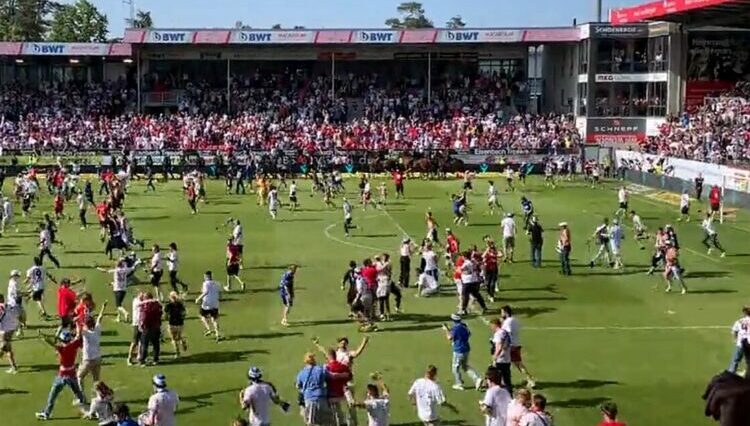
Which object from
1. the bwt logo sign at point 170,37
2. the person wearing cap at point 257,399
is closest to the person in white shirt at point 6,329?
the person wearing cap at point 257,399

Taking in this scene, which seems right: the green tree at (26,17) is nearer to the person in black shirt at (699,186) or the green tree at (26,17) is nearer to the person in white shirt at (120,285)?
the person in black shirt at (699,186)

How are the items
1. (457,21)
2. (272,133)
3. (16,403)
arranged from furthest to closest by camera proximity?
(457,21)
(272,133)
(16,403)

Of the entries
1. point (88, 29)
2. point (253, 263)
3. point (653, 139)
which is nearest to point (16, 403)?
point (253, 263)

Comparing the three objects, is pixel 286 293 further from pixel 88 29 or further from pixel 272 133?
pixel 88 29

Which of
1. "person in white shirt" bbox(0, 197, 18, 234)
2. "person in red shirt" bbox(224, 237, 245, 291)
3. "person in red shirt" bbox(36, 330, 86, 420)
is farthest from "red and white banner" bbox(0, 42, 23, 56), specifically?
"person in red shirt" bbox(36, 330, 86, 420)

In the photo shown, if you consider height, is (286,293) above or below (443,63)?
below

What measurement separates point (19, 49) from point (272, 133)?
22.0 meters

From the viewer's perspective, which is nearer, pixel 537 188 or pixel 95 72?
pixel 537 188

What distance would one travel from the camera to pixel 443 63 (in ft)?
273

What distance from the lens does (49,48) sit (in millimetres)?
79938

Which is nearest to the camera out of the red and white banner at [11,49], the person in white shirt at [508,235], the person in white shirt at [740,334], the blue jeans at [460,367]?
the blue jeans at [460,367]

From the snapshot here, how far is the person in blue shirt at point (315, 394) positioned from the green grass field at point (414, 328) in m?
1.81

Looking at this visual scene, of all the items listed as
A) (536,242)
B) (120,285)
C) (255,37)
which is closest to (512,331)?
(120,285)

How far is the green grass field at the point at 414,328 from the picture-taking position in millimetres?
18109
